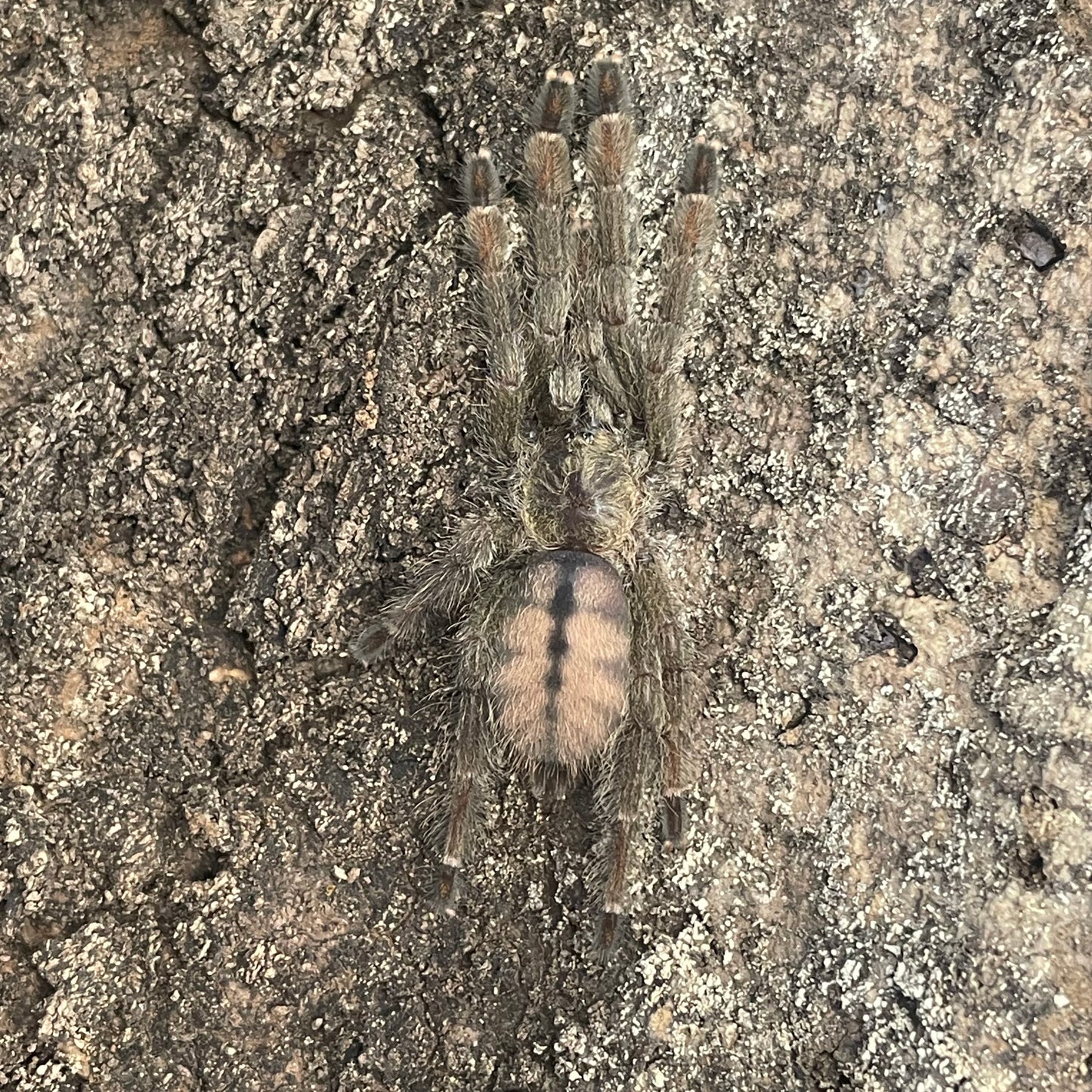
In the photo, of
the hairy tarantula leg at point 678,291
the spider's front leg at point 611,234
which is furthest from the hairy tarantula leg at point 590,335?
the hairy tarantula leg at point 678,291

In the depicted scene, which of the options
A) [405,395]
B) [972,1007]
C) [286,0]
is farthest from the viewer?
[405,395]

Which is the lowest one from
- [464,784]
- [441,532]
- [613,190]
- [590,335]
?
[464,784]

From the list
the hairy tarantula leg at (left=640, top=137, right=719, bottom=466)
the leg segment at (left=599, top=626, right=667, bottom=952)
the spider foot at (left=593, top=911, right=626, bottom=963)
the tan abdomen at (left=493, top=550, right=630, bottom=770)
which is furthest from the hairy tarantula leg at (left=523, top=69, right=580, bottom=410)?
the spider foot at (left=593, top=911, right=626, bottom=963)

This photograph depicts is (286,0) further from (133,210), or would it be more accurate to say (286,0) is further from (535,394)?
(535,394)

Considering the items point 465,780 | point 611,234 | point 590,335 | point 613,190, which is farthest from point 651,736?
point 613,190

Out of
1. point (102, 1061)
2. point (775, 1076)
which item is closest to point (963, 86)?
point (775, 1076)

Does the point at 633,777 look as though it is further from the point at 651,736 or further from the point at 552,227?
the point at 552,227

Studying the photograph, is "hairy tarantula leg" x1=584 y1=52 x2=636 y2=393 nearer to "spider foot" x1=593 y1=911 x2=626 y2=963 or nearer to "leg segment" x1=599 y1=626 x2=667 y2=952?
"leg segment" x1=599 y1=626 x2=667 y2=952
